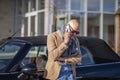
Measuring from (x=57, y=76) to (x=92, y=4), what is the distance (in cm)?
1247

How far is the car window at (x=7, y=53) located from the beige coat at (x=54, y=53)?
726mm

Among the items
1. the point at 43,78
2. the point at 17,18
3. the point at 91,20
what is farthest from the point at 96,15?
the point at 43,78

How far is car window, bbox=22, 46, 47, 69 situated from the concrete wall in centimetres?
1414

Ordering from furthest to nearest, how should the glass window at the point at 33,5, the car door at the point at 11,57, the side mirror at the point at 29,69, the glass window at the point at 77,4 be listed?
the glass window at the point at 33,5 → the glass window at the point at 77,4 → the car door at the point at 11,57 → the side mirror at the point at 29,69

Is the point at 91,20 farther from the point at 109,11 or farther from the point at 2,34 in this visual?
the point at 2,34

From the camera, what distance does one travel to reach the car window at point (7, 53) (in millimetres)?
6137

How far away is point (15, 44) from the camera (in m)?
6.47

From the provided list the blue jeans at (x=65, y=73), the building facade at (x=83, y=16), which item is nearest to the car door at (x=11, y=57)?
the blue jeans at (x=65, y=73)

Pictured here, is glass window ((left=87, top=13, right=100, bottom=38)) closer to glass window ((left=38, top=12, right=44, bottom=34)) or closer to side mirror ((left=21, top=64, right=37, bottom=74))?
glass window ((left=38, top=12, right=44, bottom=34))

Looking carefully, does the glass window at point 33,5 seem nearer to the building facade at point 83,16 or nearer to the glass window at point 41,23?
the building facade at point 83,16

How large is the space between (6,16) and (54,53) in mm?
15568

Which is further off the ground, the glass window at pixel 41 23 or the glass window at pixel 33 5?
the glass window at pixel 33 5

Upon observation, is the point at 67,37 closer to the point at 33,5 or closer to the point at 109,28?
the point at 109,28

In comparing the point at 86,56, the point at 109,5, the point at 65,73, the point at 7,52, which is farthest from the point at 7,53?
the point at 109,5
